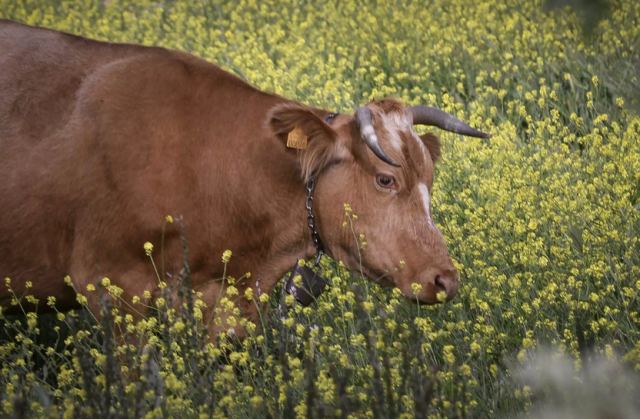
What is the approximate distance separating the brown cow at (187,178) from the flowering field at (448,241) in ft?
0.92

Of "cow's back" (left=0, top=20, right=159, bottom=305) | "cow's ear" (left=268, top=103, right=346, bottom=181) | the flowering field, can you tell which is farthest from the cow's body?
the flowering field

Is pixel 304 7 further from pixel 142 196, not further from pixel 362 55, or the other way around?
pixel 142 196

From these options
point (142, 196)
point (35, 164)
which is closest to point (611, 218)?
point (142, 196)

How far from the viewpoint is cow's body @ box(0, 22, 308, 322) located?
215 inches

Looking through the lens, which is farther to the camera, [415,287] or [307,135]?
[307,135]

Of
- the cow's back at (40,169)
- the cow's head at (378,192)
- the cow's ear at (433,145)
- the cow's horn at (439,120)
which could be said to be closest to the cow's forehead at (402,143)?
the cow's head at (378,192)

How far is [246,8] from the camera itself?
11.9 meters

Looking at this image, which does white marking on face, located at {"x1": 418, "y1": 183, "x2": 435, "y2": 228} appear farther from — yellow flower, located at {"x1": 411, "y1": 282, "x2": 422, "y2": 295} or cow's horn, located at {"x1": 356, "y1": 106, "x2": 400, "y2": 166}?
yellow flower, located at {"x1": 411, "y1": 282, "x2": 422, "y2": 295}

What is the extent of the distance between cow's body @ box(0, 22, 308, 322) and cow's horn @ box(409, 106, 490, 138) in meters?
0.74

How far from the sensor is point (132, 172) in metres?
5.41

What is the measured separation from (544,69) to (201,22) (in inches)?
150

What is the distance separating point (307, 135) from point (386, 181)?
46 cm

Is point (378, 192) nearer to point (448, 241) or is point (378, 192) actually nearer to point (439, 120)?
point (439, 120)

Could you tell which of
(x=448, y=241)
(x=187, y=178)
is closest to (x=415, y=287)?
(x=187, y=178)
